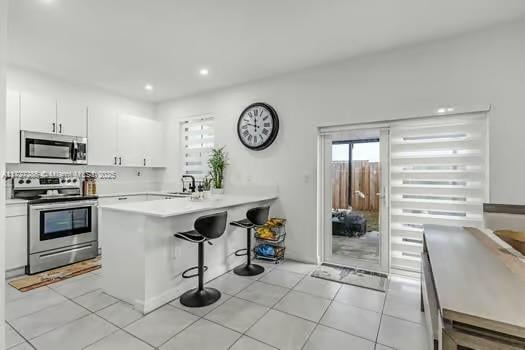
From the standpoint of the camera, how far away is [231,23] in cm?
271

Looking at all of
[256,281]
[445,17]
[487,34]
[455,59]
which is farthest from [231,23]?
[256,281]

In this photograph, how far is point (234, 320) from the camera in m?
2.37

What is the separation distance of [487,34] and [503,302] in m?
3.06

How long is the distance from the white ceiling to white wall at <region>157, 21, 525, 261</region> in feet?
0.68

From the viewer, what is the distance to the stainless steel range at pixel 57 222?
11.3ft

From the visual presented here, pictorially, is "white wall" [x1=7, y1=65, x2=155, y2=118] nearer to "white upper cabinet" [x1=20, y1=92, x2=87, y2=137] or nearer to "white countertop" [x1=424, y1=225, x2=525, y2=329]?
"white upper cabinet" [x1=20, y1=92, x2=87, y2=137]

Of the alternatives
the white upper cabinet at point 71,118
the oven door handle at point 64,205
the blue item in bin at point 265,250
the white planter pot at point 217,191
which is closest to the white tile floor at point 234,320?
the blue item in bin at point 265,250

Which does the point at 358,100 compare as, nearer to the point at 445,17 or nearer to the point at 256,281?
the point at 445,17

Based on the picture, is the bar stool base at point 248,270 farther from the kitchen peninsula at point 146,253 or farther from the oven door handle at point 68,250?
the oven door handle at point 68,250

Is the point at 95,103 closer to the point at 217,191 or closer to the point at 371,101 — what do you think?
the point at 217,191

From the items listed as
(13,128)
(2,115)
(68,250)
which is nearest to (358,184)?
(2,115)

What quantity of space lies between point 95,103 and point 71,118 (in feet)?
2.14

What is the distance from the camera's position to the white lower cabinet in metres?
3.24

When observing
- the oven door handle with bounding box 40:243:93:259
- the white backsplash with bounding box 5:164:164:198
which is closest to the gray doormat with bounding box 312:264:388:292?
the oven door handle with bounding box 40:243:93:259
